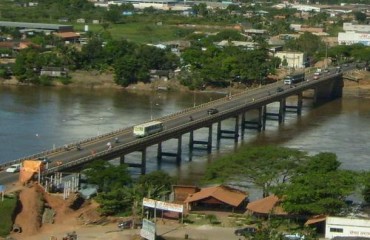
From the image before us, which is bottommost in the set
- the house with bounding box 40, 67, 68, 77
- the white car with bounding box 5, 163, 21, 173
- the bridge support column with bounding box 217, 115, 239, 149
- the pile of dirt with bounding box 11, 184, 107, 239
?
the house with bounding box 40, 67, 68, 77

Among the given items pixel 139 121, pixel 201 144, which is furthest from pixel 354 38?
pixel 201 144

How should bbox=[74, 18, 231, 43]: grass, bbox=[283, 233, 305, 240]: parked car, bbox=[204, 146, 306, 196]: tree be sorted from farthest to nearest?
bbox=[74, 18, 231, 43]: grass → bbox=[204, 146, 306, 196]: tree → bbox=[283, 233, 305, 240]: parked car

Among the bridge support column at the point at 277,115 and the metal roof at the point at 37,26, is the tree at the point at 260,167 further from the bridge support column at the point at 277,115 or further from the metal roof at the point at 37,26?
the metal roof at the point at 37,26

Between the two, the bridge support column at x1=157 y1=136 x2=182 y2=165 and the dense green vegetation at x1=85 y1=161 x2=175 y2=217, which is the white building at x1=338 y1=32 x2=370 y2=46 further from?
the dense green vegetation at x1=85 y1=161 x2=175 y2=217

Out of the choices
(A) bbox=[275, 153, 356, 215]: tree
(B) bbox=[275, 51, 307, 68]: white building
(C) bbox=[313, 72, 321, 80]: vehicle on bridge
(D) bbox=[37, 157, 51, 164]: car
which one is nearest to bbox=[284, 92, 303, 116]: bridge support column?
(C) bbox=[313, 72, 321, 80]: vehicle on bridge

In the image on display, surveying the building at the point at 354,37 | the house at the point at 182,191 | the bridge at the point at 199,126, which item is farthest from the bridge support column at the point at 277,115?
the building at the point at 354,37

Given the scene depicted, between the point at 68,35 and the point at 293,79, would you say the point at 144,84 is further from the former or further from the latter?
the point at 68,35
